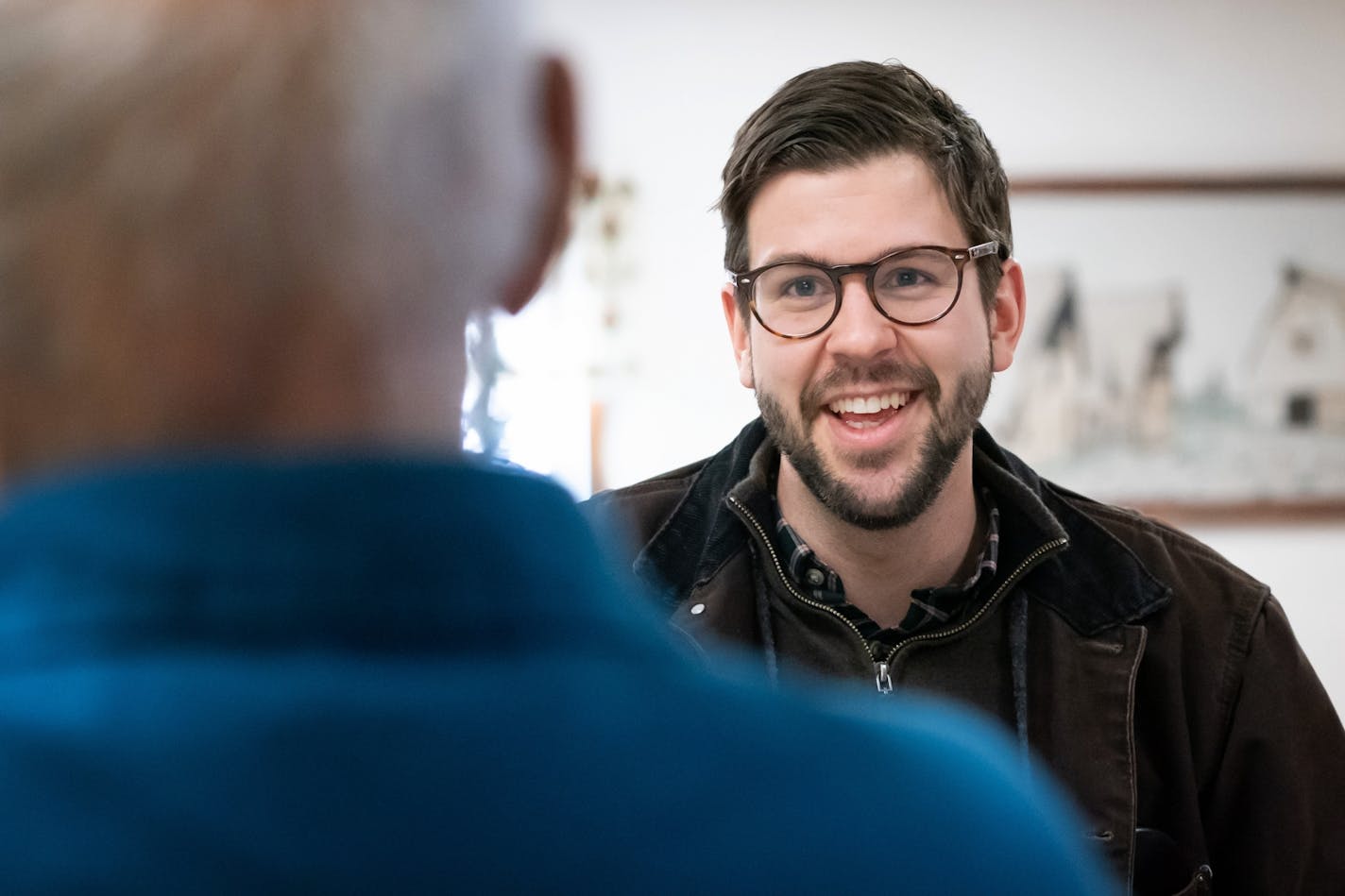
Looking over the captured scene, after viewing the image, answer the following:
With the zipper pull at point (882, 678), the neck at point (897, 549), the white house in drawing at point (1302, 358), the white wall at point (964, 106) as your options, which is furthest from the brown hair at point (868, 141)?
the white house in drawing at point (1302, 358)

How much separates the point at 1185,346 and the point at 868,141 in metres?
2.12

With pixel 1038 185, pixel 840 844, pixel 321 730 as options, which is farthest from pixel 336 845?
pixel 1038 185

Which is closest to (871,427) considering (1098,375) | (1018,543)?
(1018,543)

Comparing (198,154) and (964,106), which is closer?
(198,154)

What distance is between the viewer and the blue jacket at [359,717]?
39 cm

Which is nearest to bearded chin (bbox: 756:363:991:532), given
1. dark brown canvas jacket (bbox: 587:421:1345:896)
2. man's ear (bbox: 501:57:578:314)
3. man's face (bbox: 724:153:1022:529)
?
man's face (bbox: 724:153:1022:529)

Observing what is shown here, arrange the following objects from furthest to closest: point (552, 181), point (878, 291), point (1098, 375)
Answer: point (1098, 375), point (878, 291), point (552, 181)

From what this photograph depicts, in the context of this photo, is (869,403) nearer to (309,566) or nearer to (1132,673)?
(1132,673)

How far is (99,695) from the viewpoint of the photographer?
39cm

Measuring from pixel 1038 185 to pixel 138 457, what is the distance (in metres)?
3.47

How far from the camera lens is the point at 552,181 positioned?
1.62ft

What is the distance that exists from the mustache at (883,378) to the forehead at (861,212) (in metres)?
0.14

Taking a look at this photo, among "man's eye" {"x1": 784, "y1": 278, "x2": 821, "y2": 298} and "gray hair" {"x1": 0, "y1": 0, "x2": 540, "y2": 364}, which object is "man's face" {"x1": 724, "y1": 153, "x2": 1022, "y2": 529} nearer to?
"man's eye" {"x1": 784, "y1": 278, "x2": 821, "y2": 298}

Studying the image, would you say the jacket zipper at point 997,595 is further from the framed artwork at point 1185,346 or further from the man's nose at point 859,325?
the framed artwork at point 1185,346
